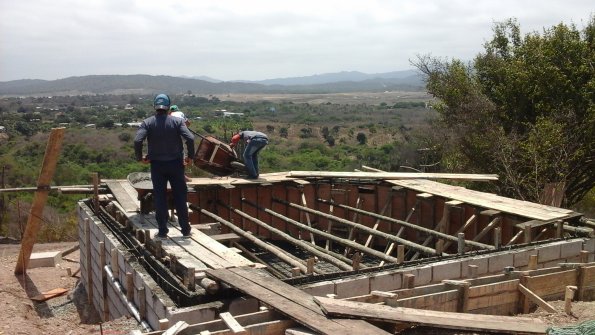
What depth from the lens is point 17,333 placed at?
8.26 m

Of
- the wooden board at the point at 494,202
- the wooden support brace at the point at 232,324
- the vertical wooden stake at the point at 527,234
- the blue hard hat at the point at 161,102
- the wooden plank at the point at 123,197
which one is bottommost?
the vertical wooden stake at the point at 527,234

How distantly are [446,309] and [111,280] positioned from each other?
4380 mm

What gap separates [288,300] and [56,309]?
22.9 ft

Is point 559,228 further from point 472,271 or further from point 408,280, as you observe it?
point 408,280

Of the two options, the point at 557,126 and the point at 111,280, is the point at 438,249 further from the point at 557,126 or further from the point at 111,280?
the point at 557,126

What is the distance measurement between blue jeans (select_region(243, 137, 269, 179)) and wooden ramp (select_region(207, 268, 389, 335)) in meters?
5.38

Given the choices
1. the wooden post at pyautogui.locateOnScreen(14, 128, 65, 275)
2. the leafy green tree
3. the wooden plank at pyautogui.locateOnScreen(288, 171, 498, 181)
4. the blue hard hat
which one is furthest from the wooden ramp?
the leafy green tree

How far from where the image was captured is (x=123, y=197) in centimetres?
1014

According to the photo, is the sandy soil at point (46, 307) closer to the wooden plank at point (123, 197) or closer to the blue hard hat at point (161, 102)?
the wooden plank at point (123, 197)

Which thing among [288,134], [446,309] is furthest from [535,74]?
[288,134]

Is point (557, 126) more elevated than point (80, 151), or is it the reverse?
point (557, 126)

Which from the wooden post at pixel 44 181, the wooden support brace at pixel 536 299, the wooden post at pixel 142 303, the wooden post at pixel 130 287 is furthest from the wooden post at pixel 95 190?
the wooden support brace at pixel 536 299

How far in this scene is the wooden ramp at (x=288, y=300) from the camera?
4.91 m

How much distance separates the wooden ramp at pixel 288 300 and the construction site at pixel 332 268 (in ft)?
0.05
